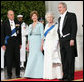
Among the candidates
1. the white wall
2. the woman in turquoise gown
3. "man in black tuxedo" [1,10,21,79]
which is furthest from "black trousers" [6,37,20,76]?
the white wall

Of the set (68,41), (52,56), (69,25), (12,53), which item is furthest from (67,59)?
(12,53)

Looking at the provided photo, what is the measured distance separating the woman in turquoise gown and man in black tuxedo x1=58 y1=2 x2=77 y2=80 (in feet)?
2.60

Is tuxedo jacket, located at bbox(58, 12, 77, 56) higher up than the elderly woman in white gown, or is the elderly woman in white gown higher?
tuxedo jacket, located at bbox(58, 12, 77, 56)

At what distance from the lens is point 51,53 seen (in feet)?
24.6

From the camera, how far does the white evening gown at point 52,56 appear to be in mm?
7433

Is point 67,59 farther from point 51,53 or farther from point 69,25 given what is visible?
point 69,25

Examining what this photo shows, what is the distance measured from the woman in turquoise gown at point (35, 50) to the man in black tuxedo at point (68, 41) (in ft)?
2.60

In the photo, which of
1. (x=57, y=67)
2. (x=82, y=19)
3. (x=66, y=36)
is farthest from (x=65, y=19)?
(x=82, y=19)

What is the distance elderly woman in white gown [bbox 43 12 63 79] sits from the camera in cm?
744

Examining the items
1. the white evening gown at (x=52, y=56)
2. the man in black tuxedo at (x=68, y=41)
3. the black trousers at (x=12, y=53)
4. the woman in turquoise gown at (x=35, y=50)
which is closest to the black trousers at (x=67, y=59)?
the man in black tuxedo at (x=68, y=41)

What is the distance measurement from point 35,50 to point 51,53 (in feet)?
1.71

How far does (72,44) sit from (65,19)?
0.56 meters

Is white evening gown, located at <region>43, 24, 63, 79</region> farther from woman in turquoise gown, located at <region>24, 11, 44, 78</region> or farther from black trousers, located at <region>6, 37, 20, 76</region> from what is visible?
black trousers, located at <region>6, 37, 20, 76</region>

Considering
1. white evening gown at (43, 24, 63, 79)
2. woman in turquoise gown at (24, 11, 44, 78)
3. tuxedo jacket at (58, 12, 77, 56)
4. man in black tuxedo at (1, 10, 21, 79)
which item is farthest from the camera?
man in black tuxedo at (1, 10, 21, 79)
